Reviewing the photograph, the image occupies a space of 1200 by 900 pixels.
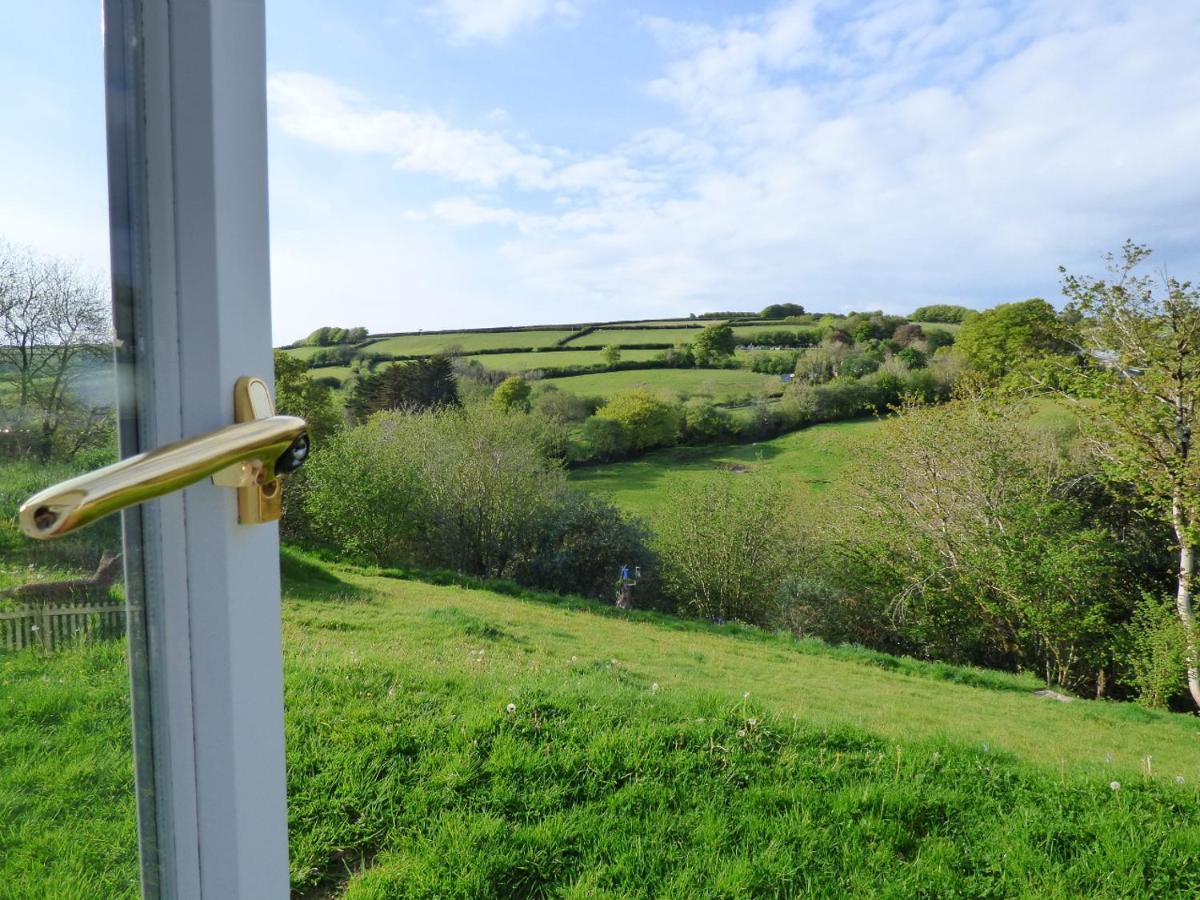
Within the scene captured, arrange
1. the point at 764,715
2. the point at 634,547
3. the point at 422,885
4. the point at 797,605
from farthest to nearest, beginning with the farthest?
the point at 634,547
the point at 797,605
the point at 764,715
the point at 422,885

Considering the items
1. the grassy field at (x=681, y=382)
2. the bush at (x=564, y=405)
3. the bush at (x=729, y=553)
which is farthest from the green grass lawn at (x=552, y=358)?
the bush at (x=729, y=553)

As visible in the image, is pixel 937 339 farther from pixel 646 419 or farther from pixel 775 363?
pixel 646 419

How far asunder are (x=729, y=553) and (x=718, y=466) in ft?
28.7

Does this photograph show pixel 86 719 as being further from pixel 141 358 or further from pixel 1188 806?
pixel 1188 806

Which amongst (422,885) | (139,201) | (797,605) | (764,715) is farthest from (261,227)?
(797,605)

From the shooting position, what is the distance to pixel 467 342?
3155 cm

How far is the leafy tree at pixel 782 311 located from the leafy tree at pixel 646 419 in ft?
36.0

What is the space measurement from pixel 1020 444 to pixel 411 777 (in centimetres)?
1346

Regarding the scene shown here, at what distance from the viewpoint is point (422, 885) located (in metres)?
1.87

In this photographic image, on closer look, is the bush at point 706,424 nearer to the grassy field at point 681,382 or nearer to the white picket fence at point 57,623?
the grassy field at point 681,382

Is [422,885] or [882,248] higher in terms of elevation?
[882,248]

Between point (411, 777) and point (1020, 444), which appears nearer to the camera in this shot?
point (411, 777)

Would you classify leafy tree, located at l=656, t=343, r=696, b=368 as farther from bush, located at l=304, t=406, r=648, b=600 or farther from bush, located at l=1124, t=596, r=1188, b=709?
bush, located at l=1124, t=596, r=1188, b=709

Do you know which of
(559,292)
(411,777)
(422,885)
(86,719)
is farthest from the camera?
(559,292)
